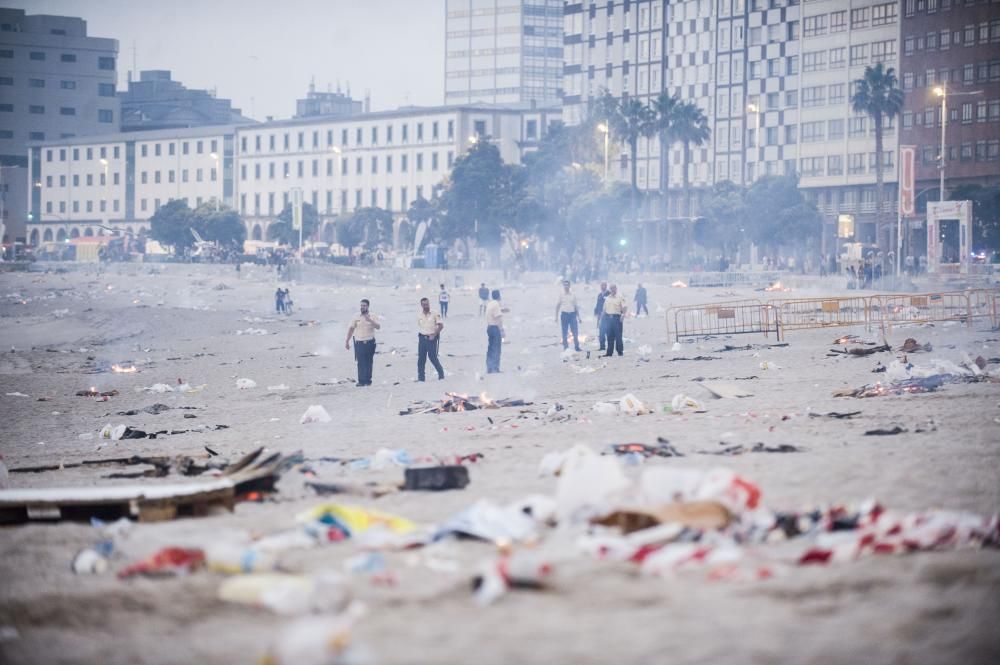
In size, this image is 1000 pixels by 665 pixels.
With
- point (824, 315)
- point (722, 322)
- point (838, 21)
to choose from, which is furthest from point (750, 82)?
point (824, 315)

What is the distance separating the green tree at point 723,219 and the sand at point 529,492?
188ft

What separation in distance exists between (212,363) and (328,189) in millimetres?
105465

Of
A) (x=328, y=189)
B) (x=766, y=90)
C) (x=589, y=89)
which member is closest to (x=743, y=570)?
(x=766, y=90)

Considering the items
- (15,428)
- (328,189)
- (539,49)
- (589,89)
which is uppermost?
(539,49)

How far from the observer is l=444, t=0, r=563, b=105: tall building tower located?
149250 mm

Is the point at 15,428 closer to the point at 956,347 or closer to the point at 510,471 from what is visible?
the point at 510,471

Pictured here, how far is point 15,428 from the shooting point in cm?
1614

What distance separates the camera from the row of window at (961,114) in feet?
279

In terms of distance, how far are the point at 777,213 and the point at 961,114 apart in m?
17.1

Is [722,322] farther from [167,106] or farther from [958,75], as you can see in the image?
[167,106]

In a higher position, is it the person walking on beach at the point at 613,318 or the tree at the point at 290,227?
the tree at the point at 290,227

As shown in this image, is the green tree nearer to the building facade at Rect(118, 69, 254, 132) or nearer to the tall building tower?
the tall building tower

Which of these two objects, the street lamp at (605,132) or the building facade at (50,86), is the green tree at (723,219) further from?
the building facade at (50,86)

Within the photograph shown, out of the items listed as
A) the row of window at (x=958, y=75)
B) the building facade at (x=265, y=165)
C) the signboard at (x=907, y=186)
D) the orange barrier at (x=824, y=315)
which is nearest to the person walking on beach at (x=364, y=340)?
the orange barrier at (x=824, y=315)
